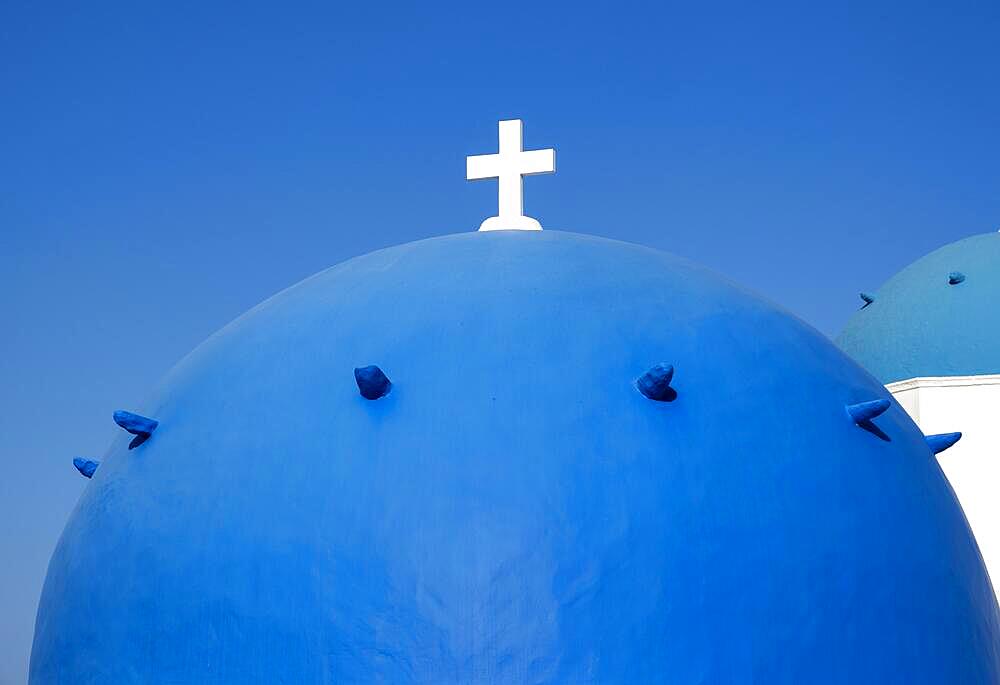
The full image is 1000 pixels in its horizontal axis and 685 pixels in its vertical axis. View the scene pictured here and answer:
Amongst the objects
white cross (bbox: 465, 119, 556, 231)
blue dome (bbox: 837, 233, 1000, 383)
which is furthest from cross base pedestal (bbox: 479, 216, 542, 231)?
blue dome (bbox: 837, 233, 1000, 383)

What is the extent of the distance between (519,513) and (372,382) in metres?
1.24

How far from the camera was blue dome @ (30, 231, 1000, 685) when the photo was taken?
7238mm

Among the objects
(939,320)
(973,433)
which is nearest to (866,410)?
(973,433)

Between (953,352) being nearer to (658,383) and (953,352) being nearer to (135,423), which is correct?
(658,383)

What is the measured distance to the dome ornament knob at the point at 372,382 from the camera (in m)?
7.82

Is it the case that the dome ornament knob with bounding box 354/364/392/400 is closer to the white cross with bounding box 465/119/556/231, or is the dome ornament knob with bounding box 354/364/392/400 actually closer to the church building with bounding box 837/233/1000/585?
the white cross with bounding box 465/119/556/231

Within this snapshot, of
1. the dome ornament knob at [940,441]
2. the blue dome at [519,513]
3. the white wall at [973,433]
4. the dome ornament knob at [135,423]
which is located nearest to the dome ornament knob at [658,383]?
the blue dome at [519,513]

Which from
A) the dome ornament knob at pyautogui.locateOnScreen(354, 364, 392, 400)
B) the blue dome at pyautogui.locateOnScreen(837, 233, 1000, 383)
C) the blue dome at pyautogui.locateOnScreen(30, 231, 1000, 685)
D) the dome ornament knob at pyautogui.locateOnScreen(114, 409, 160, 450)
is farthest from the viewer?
the blue dome at pyautogui.locateOnScreen(837, 233, 1000, 383)

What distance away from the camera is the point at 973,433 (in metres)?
16.3

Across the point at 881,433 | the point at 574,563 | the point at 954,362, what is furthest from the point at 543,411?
the point at 954,362

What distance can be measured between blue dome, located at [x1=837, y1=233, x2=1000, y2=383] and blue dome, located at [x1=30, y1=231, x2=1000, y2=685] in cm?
879

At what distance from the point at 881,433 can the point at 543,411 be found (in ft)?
8.74

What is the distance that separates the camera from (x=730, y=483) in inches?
304

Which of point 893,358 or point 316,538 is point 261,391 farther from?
point 893,358
